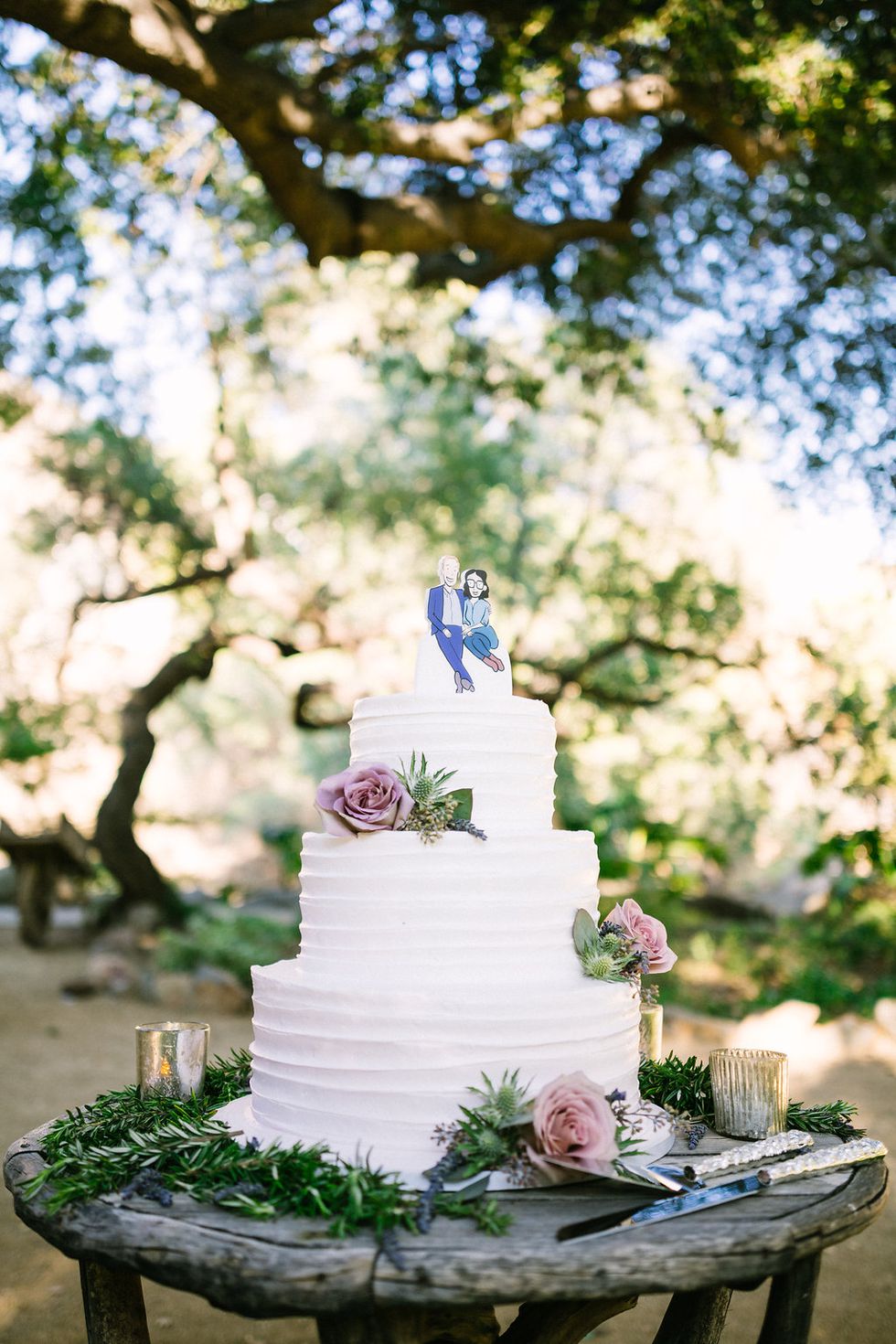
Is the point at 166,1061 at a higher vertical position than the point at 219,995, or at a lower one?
higher

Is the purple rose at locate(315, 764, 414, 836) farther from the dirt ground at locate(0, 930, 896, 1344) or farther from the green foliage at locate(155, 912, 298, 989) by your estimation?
the green foliage at locate(155, 912, 298, 989)

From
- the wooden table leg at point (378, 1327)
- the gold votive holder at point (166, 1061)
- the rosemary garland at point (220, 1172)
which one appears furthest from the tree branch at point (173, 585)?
the wooden table leg at point (378, 1327)

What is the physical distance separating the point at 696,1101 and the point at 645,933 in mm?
642

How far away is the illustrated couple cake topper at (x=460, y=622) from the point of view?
3.64 meters

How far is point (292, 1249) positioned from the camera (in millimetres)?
2443

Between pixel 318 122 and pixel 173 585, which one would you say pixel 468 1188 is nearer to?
pixel 318 122

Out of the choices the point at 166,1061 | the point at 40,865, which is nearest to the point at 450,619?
the point at 166,1061

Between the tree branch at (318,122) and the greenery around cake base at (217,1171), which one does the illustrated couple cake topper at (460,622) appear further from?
the tree branch at (318,122)

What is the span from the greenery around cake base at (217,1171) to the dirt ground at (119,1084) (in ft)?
5.80

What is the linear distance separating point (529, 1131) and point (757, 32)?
253 inches

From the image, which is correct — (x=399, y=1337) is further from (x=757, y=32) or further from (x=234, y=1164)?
(x=757, y=32)

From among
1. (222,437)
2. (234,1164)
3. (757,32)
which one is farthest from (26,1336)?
(222,437)

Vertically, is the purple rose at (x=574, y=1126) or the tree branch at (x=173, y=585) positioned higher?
the tree branch at (x=173, y=585)

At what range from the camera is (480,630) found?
370 cm
